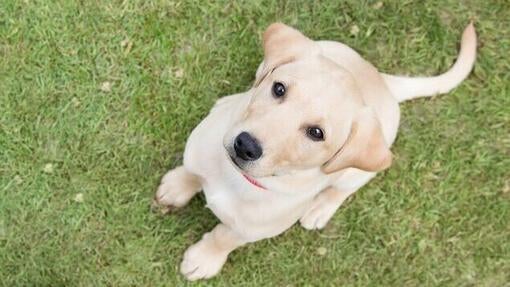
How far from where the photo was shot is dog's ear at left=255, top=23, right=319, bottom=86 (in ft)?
11.2

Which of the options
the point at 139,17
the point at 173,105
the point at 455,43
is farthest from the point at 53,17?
the point at 455,43

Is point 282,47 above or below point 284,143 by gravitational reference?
above

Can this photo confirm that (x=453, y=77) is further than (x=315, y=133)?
Yes

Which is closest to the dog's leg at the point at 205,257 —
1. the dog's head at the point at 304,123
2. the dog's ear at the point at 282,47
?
the dog's head at the point at 304,123

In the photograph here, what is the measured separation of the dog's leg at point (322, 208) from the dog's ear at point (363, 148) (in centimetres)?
114

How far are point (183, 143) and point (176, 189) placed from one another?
313mm

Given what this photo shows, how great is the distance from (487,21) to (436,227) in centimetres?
126

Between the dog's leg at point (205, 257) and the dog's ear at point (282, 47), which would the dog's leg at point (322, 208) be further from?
the dog's ear at point (282, 47)

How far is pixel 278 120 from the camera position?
10.4 feet

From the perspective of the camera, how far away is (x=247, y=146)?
3230mm

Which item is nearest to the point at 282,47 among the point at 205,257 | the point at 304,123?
the point at 304,123

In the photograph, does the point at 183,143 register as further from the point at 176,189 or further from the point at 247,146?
the point at 247,146

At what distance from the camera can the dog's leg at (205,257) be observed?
4379 millimetres

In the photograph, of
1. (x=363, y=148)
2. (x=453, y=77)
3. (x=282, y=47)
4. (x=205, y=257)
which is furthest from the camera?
(x=453, y=77)
